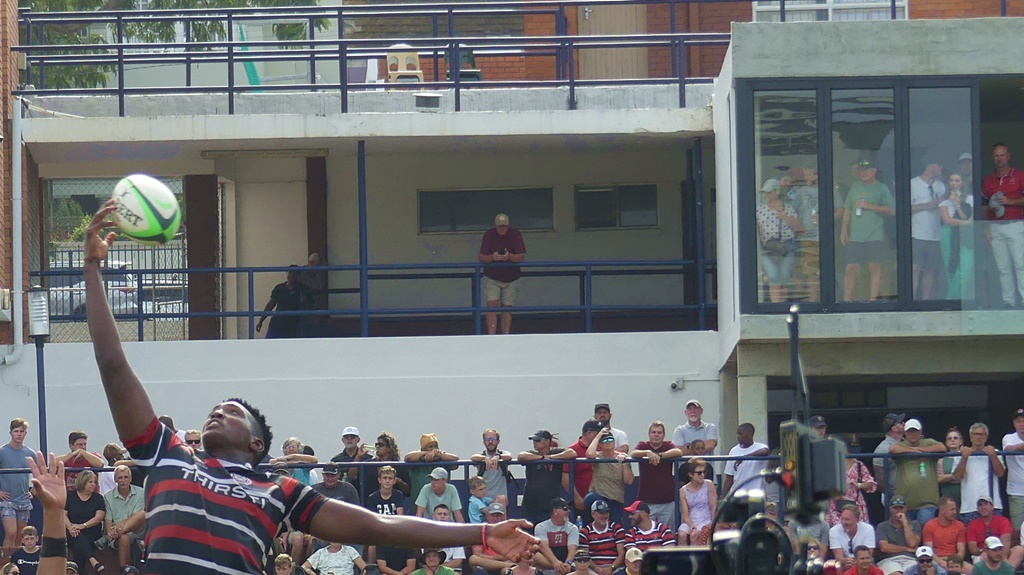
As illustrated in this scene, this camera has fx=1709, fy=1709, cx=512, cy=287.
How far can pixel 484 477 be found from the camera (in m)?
16.0

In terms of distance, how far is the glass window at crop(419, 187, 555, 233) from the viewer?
23.5 m

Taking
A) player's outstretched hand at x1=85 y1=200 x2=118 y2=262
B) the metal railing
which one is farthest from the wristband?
the metal railing

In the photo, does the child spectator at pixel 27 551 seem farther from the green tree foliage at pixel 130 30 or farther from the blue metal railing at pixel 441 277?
the green tree foliage at pixel 130 30

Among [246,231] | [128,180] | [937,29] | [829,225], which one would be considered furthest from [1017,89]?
[128,180]

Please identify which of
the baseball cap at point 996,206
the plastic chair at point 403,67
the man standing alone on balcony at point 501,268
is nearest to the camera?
the baseball cap at point 996,206

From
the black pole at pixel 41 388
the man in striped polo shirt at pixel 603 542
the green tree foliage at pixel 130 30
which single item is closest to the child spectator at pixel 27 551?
the black pole at pixel 41 388

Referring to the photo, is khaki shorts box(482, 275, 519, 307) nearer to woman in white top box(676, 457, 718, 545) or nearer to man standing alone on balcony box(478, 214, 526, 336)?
man standing alone on balcony box(478, 214, 526, 336)

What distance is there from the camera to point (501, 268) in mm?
20766

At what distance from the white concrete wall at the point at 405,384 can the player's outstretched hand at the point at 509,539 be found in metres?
13.5

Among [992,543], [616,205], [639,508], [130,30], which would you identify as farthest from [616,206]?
[130,30]

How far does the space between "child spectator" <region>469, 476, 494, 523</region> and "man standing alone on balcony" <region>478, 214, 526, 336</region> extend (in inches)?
179

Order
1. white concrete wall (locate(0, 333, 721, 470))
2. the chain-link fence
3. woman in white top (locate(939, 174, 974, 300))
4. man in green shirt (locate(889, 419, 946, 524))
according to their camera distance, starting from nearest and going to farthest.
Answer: man in green shirt (locate(889, 419, 946, 524))
woman in white top (locate(939, 174, 974, 300))
white concrete wall (locate(0, 333, 721, 470))
the chain-link fence

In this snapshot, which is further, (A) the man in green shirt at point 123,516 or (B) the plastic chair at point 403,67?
(B) the plastic chair at point 403,67

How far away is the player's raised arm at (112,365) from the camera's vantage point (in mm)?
5445
